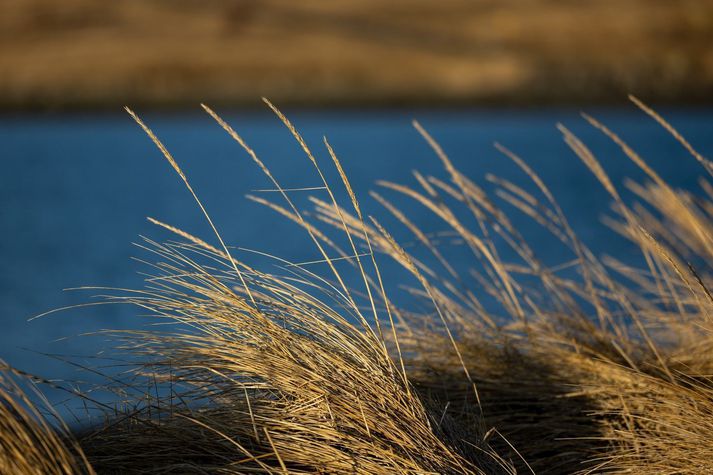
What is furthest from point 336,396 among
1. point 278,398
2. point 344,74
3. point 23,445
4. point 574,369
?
point 344,74

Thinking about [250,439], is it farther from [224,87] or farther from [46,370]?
[224,87]

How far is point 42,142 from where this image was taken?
14.6 metres

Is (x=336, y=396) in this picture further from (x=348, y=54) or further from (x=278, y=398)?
(x=348, y=54)

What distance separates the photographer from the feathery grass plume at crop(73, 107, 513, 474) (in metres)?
1.42

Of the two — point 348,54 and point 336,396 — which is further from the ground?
point 348,54

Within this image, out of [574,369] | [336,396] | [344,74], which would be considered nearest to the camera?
[336,396]

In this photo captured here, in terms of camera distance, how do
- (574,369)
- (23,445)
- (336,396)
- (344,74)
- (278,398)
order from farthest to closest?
(344,74) → (574,369) → (278,398) → (336,396) → (23,445)

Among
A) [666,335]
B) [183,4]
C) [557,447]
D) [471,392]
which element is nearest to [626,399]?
[557,447]

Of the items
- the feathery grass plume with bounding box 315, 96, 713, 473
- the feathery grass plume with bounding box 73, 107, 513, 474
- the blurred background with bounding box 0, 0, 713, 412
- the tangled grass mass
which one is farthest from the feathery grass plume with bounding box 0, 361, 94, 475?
the blurred background with bounding box 0, 0, 713, 412

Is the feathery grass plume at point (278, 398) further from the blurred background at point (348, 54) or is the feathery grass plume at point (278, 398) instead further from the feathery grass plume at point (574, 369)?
the blurred background at point (348, 54)

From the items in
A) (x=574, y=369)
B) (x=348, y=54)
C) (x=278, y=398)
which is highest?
(x=348, y=54)

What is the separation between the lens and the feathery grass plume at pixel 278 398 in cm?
142

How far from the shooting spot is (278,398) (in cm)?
158

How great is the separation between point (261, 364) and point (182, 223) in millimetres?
6881
